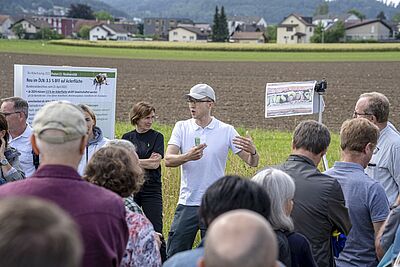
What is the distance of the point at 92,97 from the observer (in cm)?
816

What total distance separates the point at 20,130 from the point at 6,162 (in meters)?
1.34

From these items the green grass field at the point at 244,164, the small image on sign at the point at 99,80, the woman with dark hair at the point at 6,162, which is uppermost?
the small image on sign at the point at 99,80

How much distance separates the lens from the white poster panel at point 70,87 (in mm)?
7480

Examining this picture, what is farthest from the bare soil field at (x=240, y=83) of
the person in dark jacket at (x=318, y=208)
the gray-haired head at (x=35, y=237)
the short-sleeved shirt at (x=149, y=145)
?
the gray-haired head at (x=35, y=237)

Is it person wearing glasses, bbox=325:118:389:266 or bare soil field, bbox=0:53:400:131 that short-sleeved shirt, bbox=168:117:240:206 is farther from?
bare soil field, bbox=0:53:400:131

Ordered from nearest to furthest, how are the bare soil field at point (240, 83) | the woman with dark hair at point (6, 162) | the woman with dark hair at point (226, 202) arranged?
1. the woman with dark hair at point (226, 202)
2. the woman with dark hair at point (6, 162)
3. the bare soil field at point (240, 83)

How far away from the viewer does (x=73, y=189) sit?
10.8 feet

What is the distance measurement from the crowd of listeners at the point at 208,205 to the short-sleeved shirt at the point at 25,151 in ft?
0.05

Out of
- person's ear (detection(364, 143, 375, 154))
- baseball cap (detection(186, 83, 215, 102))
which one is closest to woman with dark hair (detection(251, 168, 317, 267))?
person's ear (detection(364, 143, 375, 154))

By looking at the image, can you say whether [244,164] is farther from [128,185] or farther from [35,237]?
[35,237]

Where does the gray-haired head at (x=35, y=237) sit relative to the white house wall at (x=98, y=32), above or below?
below

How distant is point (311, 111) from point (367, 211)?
3043 millimetres

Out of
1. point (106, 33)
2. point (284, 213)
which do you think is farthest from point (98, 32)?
point (284, 213)

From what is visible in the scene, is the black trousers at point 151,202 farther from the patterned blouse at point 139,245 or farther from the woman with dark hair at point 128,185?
the patterned blouse at point 139,245
